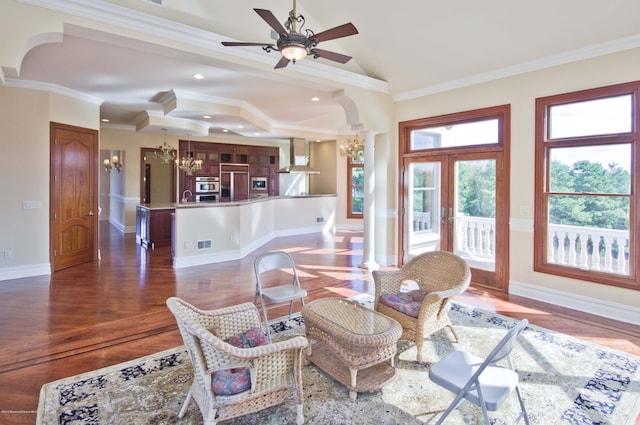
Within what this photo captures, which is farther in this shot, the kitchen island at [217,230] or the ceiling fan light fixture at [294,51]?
the kitchen island at [217,230]

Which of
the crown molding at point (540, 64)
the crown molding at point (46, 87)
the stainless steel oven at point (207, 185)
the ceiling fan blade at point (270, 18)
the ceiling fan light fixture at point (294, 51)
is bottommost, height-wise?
the stainless steel oven at point (207, 185)

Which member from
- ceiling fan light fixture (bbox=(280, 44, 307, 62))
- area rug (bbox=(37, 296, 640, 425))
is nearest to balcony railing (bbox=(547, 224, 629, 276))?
area rug (bbox=(37, 296, 640, 425))

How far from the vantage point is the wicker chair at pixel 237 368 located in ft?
6.40

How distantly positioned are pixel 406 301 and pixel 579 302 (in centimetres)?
249

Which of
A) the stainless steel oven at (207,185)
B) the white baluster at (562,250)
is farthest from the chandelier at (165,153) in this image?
the white baluster at (562,250)

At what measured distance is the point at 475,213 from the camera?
5.51 m

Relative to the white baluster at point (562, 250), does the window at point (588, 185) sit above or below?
above

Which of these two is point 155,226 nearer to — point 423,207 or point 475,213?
point 423,207

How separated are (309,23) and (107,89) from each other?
12.1 ft

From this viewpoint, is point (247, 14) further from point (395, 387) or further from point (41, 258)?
point (41, 258)

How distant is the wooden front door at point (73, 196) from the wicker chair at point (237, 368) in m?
5.22

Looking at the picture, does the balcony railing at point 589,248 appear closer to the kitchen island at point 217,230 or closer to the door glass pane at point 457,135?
the door glass pane at point 457,135

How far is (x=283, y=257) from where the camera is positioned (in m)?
3.90

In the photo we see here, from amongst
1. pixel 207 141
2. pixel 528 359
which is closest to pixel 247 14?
pixel 528 359
